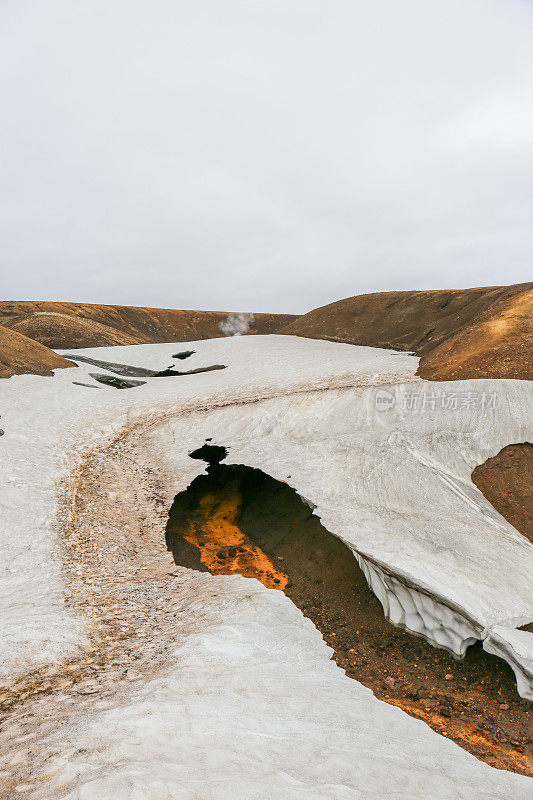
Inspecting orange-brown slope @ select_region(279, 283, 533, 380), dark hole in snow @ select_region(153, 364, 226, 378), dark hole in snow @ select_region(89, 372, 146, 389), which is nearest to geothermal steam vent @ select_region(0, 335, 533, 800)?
orange-brown slope @ select_region(279, 283, 533, 380)

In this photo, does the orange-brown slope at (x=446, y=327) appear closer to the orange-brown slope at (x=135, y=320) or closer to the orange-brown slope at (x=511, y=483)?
the orange-brown slope at (x=511, y=483)

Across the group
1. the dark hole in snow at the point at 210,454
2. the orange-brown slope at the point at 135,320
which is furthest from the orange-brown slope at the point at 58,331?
the dark hole in snow at the point at 210,454

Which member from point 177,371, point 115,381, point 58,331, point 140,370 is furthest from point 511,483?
point 58,331

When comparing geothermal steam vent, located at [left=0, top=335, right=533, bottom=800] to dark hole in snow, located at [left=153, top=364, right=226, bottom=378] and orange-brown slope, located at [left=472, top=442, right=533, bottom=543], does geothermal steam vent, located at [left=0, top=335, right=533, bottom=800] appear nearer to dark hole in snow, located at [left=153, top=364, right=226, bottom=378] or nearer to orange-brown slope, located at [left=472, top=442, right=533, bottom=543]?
orange-brown slope, located at [left=472, top=442, right=533, bottom=543]

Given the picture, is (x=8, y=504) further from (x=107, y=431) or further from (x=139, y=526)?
(x=107, y=431)
